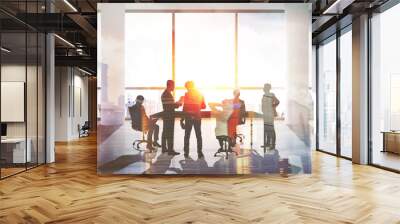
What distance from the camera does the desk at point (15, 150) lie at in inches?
278

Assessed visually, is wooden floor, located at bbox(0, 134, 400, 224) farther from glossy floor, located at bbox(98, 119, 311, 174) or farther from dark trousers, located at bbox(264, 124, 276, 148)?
dark trousers, located at bbox(264, 124, 276, 148)

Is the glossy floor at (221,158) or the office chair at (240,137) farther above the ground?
the office chair at (240,137)

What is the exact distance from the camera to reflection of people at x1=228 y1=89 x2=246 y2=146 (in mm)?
6738

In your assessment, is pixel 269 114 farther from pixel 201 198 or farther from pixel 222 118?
pixel 201 198

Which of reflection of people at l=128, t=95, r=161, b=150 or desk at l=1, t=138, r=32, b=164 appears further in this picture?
desk at l=1, t=138, r=32, b=164

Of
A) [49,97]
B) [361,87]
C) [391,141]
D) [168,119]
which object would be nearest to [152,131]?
[168,119]

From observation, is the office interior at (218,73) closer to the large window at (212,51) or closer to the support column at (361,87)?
the large window at (212,51)

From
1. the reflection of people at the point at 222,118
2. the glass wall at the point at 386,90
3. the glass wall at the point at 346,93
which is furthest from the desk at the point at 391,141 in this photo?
the reflection of people at the point at 222,118

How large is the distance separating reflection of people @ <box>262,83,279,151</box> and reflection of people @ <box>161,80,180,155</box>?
61.2 inches

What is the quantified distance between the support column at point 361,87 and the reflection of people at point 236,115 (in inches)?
124

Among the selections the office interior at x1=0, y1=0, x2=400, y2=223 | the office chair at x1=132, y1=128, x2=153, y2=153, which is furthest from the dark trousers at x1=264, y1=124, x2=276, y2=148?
the office chair at x1=132, y1=128, x2=153, y2=153

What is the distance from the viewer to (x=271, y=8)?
22.2 ft

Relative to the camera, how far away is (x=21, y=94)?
7520mm

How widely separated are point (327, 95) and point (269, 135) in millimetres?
5104
